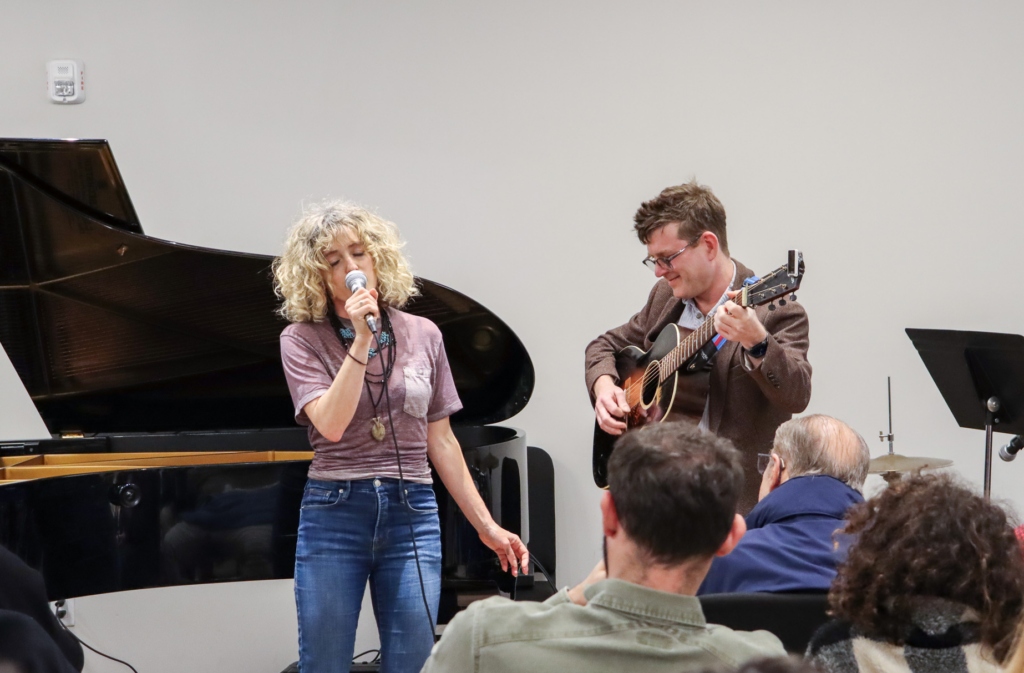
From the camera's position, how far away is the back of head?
3.93ft

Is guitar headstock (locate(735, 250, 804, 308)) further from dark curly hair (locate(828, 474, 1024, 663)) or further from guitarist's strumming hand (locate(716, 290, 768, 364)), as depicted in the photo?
dark curly hair (locate(828, 474, 1024, 663))

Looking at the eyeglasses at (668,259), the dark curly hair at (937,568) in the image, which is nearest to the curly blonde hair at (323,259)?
the eyeglasses at (668,259)

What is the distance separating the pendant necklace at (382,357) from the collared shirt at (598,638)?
111 cm

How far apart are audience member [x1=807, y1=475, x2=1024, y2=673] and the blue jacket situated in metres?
0.31

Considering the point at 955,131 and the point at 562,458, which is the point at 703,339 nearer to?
the point at 562,458

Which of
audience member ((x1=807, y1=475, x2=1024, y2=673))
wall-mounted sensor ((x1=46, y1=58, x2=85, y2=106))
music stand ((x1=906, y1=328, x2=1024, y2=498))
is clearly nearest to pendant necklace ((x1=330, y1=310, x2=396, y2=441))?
audience member ((x1=807, y1=475, x2=1024, y2=673))

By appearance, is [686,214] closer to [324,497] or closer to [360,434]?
[360,434]

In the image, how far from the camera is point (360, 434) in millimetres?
2221

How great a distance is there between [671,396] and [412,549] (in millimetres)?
925

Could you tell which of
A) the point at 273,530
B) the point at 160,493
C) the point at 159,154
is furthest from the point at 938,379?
the point at 159,154

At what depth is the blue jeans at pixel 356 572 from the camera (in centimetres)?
215

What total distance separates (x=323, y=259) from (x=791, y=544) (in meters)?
1.27

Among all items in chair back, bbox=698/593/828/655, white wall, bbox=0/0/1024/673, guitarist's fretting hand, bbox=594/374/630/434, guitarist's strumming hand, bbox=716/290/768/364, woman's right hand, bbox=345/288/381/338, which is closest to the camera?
chair back, bbox=698/593/828/655

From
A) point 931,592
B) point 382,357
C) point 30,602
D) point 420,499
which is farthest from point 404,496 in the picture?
point 931,592
